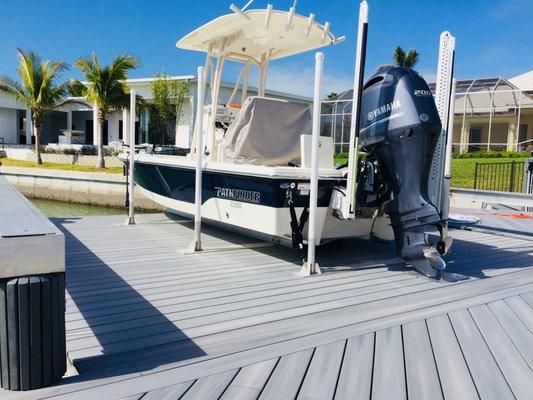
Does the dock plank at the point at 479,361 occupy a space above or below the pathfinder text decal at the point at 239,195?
below

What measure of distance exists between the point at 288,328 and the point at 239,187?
2036mm

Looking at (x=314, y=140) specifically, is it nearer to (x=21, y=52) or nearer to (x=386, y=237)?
(x=386, y=237)

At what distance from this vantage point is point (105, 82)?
2014 centimetres

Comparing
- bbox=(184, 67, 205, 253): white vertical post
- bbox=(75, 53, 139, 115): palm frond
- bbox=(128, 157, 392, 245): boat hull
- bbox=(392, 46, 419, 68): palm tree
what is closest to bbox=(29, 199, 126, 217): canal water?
bbox=(75, 53, 139, 115): palm frond

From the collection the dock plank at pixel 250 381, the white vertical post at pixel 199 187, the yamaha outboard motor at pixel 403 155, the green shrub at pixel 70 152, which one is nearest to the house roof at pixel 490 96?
the green shrub at pixel 70 152

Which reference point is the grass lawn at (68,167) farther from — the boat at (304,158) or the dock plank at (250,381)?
the dock plank at (250,381)

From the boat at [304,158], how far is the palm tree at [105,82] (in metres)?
15.6

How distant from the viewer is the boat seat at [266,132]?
15.6ft

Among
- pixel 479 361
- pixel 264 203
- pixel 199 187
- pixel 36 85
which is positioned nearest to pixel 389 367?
pixel 479 361

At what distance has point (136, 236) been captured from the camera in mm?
5750

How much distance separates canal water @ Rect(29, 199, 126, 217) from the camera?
14.7 m

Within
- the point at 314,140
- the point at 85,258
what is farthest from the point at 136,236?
the point at 314,140

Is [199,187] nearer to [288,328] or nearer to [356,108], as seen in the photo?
[356,108]

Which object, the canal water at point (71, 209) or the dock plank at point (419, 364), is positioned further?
the canal water at point (71, 209)
